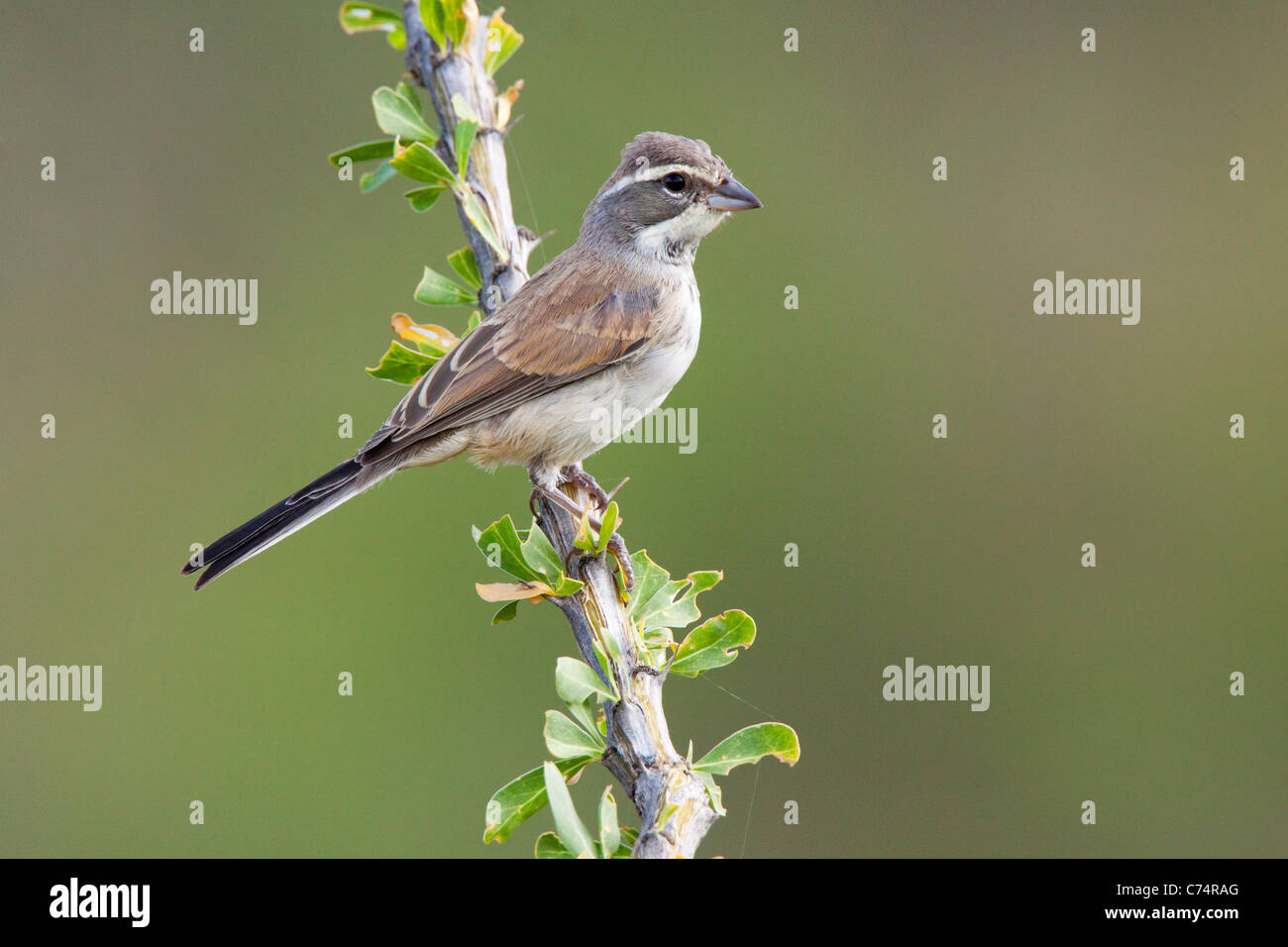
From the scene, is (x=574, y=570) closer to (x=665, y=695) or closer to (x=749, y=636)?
(x=749, y=636)

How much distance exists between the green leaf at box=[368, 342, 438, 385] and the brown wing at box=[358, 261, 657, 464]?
0.06 meters

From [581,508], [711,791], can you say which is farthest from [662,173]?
[711,791]

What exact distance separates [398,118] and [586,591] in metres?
1.79

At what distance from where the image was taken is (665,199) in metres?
4.53

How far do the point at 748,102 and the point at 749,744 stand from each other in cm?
577

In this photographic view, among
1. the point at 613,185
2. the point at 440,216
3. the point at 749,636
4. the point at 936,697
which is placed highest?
the point at 440,216

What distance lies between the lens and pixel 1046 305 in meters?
7.11

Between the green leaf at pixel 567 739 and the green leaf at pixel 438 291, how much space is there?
1.83 m

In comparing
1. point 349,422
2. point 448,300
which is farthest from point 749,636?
point 349,422

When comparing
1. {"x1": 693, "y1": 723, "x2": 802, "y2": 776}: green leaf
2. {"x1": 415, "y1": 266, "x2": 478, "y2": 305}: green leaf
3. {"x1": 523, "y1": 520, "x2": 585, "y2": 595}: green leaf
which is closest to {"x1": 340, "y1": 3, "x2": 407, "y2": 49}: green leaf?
{"x1": 415, "y1": 266, "x2": 478, "y2": 305}: green leaf

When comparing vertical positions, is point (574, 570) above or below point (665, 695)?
above

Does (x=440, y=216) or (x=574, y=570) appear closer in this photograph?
(x=574, y=570)

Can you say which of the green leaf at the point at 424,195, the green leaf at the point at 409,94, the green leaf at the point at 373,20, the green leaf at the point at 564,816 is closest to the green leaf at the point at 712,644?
the green leaf at the point at 564,816

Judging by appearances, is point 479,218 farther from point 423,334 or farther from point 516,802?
point 516,802
